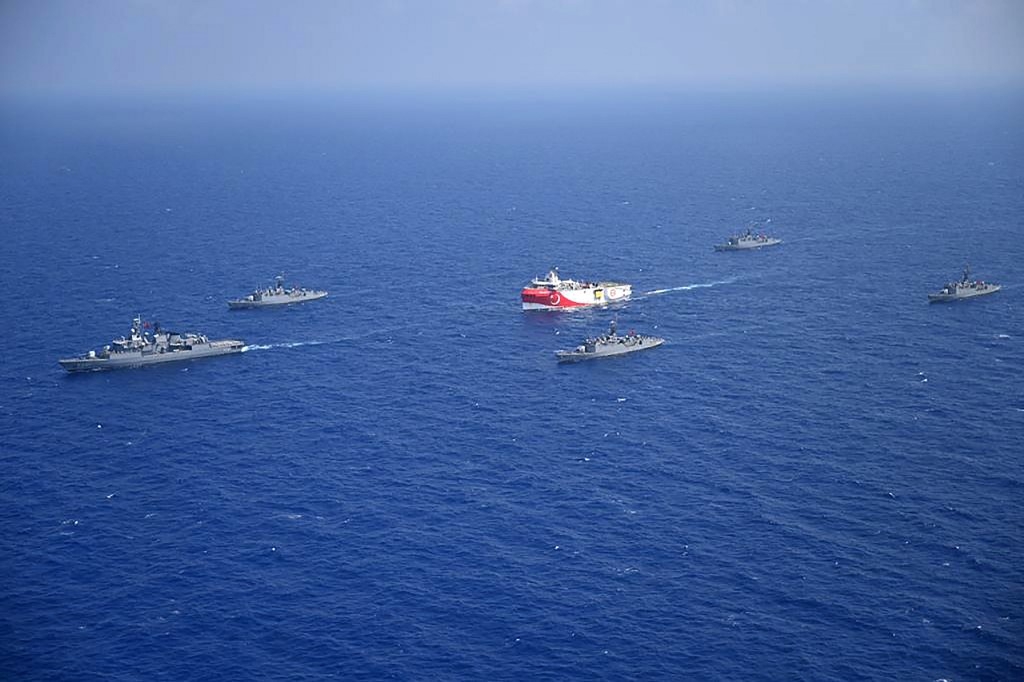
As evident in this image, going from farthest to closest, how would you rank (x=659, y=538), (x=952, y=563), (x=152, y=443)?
1. (x=152, y=443)
2. (x=659, y=538)
3. (x=952, y=563)

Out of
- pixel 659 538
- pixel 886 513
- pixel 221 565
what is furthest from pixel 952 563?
pixel 221 565

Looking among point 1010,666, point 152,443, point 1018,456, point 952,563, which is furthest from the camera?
point 152,443

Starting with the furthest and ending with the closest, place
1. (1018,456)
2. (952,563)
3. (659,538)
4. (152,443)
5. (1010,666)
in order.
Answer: (152,443)
(1018,456)
(659,538)
(952,563)
(1010,666)

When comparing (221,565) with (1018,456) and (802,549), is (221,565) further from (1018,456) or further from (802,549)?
(1018,456)

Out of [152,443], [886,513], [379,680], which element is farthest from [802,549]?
[152,443]

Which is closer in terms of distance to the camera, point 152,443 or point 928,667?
point 928,667

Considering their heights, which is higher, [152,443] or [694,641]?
[152,443]

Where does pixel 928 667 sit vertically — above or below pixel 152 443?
below

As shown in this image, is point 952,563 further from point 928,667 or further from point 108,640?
point 108,640

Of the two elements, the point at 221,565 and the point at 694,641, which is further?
the point at 221,565
